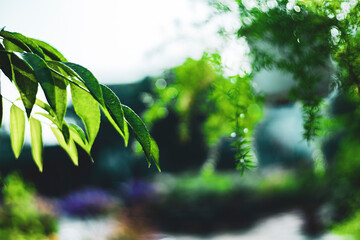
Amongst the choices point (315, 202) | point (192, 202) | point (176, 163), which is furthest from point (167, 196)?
point (315, 202)

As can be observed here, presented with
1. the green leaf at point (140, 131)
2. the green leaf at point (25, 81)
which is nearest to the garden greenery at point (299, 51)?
the green leaf at point (140, 131)

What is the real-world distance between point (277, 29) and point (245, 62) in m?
0.06

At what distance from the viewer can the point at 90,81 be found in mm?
251

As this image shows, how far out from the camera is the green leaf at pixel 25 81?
270 mm

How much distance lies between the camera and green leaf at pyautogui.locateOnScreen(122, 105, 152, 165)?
277 mm

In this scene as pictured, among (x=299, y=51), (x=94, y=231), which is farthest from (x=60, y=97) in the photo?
(x=94, y=231)

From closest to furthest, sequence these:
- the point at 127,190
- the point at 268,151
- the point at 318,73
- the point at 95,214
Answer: the point at 318,73, the point at 95,214, the point at 127,190, the point at 268,151

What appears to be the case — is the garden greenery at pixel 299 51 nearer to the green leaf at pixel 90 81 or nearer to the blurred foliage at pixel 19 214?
the green leaf at pixel 90 81

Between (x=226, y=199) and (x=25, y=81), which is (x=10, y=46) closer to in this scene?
(x=25, y=81)

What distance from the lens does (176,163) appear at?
187 inches

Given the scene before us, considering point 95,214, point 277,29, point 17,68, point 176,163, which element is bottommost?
point 17,68

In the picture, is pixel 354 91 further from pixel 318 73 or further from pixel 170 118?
pixel 170 118

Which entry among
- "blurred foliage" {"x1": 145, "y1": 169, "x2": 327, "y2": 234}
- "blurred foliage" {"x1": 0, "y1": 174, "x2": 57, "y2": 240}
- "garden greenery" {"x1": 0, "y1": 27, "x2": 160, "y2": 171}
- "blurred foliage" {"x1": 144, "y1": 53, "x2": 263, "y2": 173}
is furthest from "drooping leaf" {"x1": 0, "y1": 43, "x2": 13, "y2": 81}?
"blurred foliage" {"x1": 145, "y1": 169, "x2": 327, "y2": 234}

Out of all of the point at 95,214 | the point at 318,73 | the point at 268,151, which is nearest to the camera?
the point at 318,73
